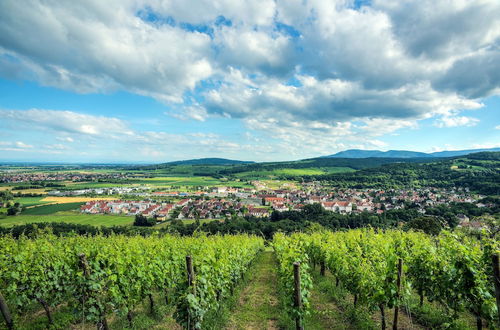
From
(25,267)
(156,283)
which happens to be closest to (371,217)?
(156,283)

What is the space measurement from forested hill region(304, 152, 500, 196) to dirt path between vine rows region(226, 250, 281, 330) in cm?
10693

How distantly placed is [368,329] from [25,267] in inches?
470

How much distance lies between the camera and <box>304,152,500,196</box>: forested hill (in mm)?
93562

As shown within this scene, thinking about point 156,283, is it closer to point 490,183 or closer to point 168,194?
point 168,194

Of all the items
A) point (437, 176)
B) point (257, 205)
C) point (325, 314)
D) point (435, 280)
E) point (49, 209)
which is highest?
point (435, 280)

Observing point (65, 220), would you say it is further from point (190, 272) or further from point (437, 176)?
point (437, 176)

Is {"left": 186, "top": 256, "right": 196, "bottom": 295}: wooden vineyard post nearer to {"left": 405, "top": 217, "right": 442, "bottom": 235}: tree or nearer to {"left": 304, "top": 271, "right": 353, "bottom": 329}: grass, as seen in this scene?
{"left": 304, "top": 271, "right": 353, "bottom": 329}: grass

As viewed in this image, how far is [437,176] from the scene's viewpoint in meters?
118

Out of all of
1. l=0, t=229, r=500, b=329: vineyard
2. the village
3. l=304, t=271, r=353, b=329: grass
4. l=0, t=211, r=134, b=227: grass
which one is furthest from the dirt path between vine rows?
the village

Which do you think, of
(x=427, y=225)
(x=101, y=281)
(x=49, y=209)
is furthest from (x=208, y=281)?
(x=49, y=209)

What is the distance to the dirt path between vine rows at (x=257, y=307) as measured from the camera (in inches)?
322

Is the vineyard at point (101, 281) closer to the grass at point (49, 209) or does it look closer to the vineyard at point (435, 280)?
the vineyard at point (435, 280)

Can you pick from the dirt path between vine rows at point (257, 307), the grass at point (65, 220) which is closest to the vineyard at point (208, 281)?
the dirt path between vine rows at point (257, 307)

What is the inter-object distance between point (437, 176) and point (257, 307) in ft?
479
